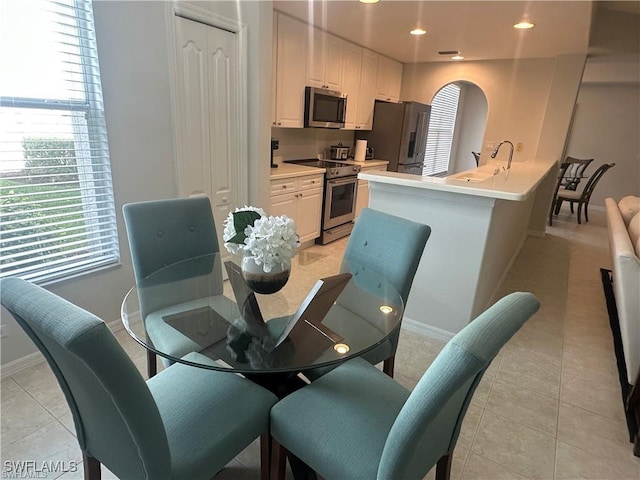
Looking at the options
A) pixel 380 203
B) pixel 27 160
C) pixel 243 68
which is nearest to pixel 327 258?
pixel 380 203

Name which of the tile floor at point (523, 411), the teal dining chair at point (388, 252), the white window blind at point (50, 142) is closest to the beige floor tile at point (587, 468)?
the tile floor at point (523, 411)

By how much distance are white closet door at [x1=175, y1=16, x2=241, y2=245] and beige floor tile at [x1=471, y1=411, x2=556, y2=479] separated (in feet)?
7.59

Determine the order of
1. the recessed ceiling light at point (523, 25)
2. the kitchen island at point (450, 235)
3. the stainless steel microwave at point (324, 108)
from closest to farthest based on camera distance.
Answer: the kitchen island at point (450, 235) < the recessed ceiling light at point (523, 25) < the stainless steel microwave at point (324, 108)

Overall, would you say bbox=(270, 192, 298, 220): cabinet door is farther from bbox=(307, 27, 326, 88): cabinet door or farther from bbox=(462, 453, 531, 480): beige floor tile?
bbox=(462, 453, 531, 480): beige floor tile

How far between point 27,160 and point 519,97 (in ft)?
Answer: 19.0

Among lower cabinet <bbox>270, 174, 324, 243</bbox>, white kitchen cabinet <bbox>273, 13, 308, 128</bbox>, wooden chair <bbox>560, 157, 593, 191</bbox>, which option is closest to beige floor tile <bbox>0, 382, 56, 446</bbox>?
lower cabinet <bbox>270, 174, 324, 243</bbox>

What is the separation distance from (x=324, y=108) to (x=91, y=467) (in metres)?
3.91

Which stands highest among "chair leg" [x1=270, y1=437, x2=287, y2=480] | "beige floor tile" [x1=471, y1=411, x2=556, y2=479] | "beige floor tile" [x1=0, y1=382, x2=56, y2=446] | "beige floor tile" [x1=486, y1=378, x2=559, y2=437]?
"chair leg" [x1=270, y1=437, x2=287, y2=480]

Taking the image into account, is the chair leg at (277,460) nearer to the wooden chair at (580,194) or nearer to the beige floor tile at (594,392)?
the beige floor tile at (594,392)

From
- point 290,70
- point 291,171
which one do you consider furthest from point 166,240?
point 290,70

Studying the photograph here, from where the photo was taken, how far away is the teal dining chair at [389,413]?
0.78 m

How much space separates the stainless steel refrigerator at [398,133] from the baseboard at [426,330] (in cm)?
312

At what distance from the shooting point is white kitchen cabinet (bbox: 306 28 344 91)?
4008 mm

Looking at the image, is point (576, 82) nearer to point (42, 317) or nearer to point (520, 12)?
point (520, 12)
